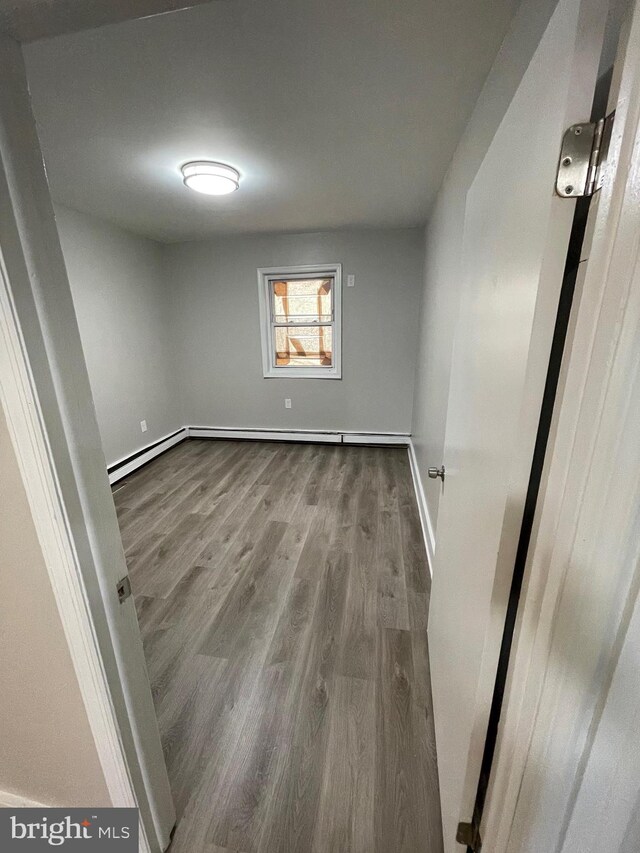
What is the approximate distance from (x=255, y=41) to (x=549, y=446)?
152 centimetres

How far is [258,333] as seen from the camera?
12.6ft

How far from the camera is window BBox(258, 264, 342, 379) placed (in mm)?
3646

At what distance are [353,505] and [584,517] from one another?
7.72 ft

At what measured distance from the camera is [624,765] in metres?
0.36

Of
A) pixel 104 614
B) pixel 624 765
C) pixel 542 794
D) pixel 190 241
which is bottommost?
pixel 542 794

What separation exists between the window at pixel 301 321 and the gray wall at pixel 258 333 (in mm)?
91

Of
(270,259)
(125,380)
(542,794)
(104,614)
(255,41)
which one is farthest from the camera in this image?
(270,259)

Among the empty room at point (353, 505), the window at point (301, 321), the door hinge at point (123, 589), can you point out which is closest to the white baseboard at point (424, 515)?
the empty room at point (353, 505)

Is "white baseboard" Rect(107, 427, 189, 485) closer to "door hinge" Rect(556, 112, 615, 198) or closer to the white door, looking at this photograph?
the white door

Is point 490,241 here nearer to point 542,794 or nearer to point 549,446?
point 549,446

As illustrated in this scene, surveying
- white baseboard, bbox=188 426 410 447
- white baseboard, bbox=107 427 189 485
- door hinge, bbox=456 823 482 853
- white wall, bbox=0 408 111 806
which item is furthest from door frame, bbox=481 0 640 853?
white baseboard, bbox=188 426 410 447

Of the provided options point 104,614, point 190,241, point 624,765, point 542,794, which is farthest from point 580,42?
point 190,241

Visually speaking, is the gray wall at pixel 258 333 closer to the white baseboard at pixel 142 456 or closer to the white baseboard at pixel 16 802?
the white baseboard at pixel 142 456

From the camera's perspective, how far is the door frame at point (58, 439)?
1.75 feet
